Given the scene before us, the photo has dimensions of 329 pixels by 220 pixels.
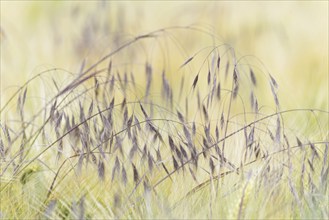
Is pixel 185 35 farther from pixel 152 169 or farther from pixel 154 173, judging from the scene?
pixel 152 169

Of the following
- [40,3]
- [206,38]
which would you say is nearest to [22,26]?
[40,3]

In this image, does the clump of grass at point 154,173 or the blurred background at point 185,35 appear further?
the blurred background at point 185,35

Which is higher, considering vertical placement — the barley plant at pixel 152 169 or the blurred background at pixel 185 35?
the blurred background at pixel 185 35

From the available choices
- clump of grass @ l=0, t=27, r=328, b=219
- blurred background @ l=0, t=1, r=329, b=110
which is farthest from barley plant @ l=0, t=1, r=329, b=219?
blurred background @ l=0, t=1, r=329, b=110

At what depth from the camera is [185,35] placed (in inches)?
102

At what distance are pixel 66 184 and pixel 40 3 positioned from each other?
998 millimetres

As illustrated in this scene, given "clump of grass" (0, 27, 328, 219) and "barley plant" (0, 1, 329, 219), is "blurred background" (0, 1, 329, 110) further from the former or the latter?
"clump of grass" (0, 27, 328, 219)

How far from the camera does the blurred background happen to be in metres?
2.43

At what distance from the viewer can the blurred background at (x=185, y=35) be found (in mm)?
2432

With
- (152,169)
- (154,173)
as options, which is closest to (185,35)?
(154,173)

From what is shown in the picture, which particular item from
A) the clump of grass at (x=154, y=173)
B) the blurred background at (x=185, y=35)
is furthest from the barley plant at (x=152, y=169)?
the blurred background at (x=185, y=35)

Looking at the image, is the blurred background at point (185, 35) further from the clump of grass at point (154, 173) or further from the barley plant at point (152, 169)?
the clump of grass at point (154, 173)

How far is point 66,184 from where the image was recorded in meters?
1.73

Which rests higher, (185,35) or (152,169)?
(185,35)
